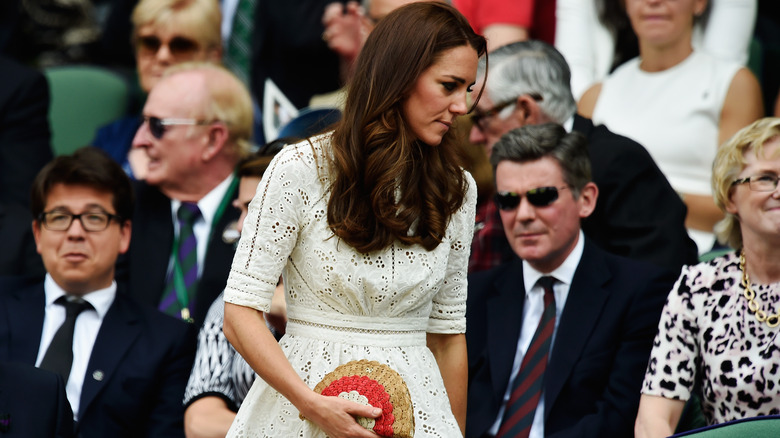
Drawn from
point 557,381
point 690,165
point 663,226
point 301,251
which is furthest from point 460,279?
point 690,165

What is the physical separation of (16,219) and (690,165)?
3.06 metres

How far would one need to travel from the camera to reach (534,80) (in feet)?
16.0

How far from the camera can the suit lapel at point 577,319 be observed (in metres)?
3.96

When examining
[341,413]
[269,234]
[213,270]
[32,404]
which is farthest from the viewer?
[213,270]

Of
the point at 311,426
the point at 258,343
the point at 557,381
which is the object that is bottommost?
the point at 557,381

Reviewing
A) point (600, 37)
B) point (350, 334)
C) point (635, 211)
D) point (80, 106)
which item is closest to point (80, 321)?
point (350, 334)

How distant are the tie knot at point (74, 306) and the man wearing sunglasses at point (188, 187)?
0.53 m

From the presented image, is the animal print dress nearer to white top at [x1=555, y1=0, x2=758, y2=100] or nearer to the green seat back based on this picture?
white top at [x1=555, y1=0, x2=758, y2=100]

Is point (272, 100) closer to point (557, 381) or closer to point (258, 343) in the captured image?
point (557, 381)

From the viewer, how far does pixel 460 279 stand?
3113 millimetres

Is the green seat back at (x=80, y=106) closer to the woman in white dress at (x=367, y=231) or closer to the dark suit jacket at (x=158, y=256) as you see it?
the dark suit jacket at (x=158, y=256)

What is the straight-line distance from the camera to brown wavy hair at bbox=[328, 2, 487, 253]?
2.82 m

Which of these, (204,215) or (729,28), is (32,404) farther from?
(729,28)

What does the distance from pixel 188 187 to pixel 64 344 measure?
1325mm
